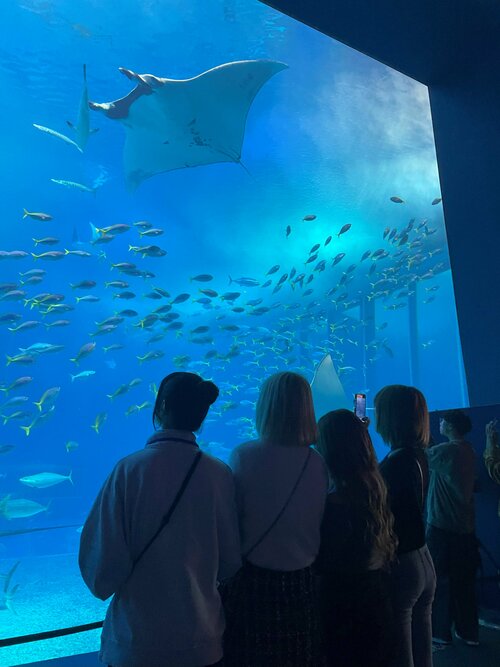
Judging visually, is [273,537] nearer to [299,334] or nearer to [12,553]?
[12,553]

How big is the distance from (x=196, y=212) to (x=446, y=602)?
1723 centimetres

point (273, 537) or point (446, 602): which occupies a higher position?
point (273, 537)

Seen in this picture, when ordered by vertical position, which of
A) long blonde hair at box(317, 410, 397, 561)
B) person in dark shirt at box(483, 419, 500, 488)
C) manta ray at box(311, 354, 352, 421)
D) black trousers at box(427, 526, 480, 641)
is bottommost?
black trousers at box(427, 526, 480, 641)

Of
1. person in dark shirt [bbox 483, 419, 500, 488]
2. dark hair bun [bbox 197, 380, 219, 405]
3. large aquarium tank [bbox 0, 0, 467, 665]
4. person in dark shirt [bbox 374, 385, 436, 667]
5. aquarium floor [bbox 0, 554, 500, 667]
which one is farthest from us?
large aquarium tank [bbox 0, 0, 467, 665]

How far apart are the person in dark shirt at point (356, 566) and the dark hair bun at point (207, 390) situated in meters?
0.55

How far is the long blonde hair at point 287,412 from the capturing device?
1.61 metres

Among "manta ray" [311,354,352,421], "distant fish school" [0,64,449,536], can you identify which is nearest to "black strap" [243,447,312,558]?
"distant fish school" [0,64,449,536]

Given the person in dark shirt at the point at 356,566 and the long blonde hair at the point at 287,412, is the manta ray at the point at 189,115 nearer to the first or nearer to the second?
the long blonde hair at the point at 287,412

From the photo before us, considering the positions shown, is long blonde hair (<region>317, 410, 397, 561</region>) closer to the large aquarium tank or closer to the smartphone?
the smartphone

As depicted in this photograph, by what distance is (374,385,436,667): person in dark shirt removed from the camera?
1.84 m

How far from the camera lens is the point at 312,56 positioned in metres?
9.01

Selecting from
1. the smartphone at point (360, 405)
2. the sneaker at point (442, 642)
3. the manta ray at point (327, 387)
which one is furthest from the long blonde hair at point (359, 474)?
the manta ray at point (327, 387)

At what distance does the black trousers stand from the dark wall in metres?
1.49

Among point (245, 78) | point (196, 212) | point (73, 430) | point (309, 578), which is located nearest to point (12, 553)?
point (196, 212)
